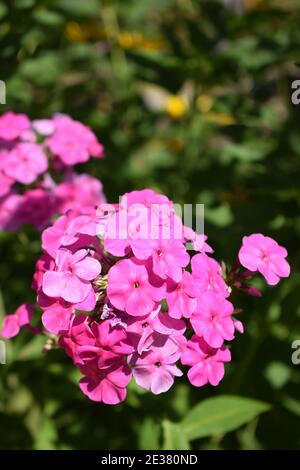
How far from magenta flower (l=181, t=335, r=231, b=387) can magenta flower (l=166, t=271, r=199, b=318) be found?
83mm

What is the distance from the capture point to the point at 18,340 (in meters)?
2.07

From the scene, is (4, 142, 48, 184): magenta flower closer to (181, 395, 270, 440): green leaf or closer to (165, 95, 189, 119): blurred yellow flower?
(181, 395, 270, 440): green leaf

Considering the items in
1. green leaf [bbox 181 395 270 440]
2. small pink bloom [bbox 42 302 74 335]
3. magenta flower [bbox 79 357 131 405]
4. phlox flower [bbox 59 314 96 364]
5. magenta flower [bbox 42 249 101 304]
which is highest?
magenta flower [bbox 42 249 101 304]

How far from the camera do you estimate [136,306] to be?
4.06 feet

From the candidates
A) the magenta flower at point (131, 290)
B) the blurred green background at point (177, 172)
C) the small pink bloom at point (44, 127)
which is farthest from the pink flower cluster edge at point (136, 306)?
the small pink bloom at point (44, 127)

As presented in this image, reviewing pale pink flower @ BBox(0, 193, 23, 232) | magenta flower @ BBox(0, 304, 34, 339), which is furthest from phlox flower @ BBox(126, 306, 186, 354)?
pale pink flower @ BBox(0, 193, 23, 232)

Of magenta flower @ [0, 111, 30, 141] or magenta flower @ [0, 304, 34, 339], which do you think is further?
magenta flower @ [0, 111, 30, 141]

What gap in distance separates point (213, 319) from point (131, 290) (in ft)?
0.58

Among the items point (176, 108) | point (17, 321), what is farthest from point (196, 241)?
point (176, 108)

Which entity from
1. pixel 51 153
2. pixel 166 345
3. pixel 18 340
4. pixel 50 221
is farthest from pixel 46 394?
pixel 166 345

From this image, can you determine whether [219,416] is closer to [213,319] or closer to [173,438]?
[173,438]

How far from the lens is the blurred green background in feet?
6.72

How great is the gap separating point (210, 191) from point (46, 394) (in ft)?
3.05

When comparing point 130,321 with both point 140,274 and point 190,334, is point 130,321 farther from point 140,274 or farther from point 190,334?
point 190,334
